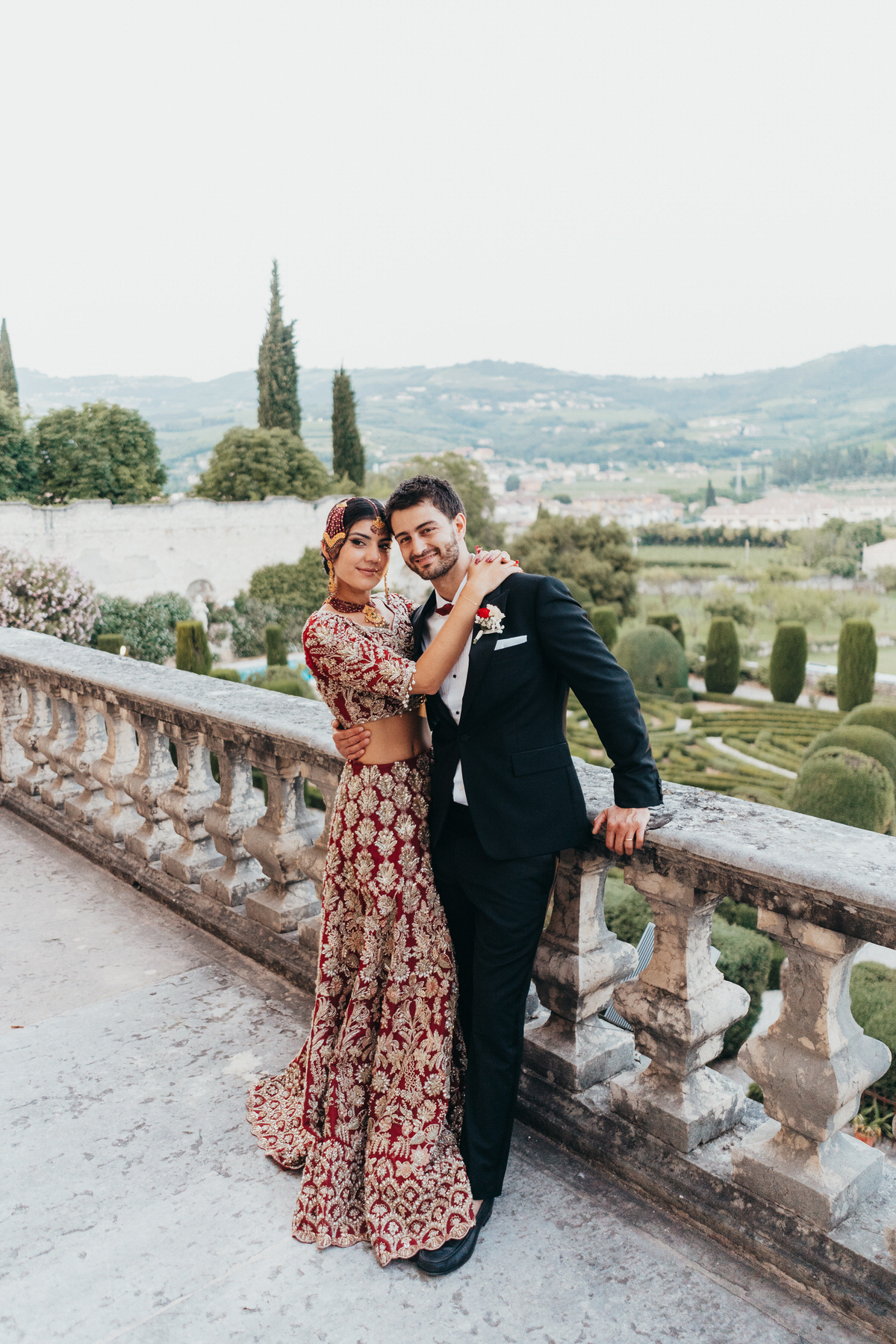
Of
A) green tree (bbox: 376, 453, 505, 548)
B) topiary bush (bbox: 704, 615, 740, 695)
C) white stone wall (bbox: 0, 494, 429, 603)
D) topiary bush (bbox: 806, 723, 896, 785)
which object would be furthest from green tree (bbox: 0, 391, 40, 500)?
topiary bush (bbox: 806, 723, 896, 785)

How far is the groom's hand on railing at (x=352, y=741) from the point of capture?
2.31m

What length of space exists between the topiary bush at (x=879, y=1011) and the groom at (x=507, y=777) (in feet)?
21.5

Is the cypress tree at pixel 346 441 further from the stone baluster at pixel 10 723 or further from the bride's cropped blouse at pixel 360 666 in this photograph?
the bride's cropped blouse at pixel 360 666

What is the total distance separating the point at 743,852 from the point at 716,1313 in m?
0.85

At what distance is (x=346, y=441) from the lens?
175 feet

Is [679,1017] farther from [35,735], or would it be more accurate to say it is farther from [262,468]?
[262,468]

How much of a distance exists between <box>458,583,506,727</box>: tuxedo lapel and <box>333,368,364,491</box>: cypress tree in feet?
167

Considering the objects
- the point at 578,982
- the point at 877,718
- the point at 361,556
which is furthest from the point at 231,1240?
the point at 877,718

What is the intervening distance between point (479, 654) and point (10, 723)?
396 centimetres

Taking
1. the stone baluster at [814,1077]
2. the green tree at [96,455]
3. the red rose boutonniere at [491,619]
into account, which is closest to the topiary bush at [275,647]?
the green tree at [96,455]

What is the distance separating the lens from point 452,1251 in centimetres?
204

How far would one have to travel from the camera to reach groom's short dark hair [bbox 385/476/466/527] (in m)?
2.14

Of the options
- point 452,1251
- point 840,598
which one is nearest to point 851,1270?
point 452,1251

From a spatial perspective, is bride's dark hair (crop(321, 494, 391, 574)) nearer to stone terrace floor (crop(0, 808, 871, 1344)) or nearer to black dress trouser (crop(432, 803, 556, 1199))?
black dress trouser (crop(432, 803, 556, 1199))
